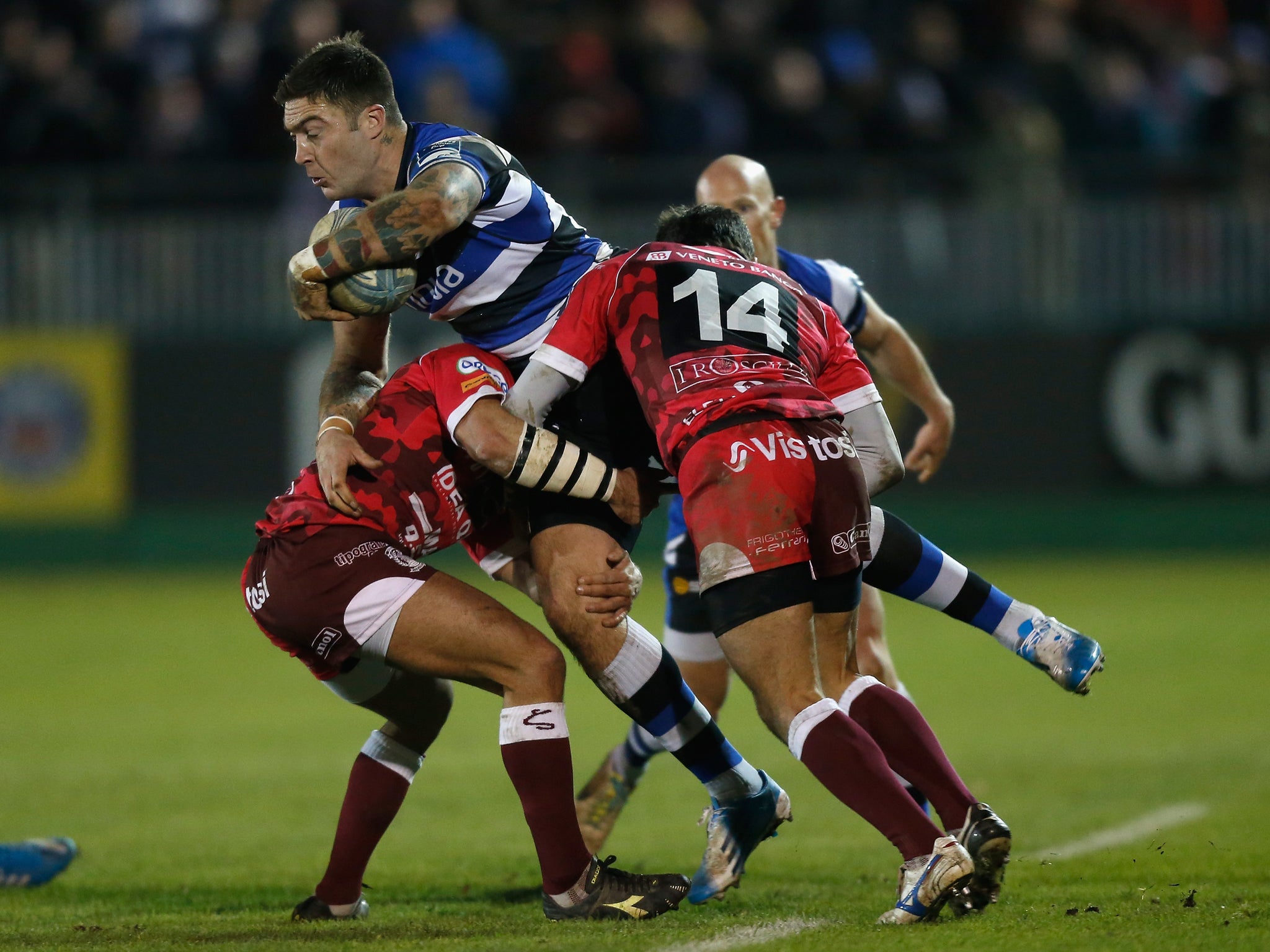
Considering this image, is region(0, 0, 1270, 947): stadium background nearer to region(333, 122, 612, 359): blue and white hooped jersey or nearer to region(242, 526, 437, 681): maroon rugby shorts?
region(333, 122, 612, 359): blue and white hooped jersey

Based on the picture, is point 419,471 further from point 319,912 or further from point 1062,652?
point 1062,652

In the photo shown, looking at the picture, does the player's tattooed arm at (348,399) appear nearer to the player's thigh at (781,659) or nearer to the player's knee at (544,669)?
the player's knee at (544,669)

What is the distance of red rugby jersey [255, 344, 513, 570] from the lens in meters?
5.00

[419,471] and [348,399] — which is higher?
[348,399]

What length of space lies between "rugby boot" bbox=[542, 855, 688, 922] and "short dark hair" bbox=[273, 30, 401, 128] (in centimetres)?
239

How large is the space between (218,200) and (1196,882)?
11717 millimetres

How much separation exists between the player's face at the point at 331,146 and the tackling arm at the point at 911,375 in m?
2.10

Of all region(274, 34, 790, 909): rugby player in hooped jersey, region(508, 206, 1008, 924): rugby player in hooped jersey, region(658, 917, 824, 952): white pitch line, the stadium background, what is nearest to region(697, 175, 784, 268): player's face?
region(274, 34, 790, 909): rugby player in hooped jersey

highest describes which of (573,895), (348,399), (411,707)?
(348,399)

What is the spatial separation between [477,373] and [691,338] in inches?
28.2

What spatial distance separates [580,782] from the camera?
7.55 metres

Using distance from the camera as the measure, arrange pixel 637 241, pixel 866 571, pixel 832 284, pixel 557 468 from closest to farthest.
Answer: pixel 557 468, pixel 866 571, pixel 832 284, pixel 637 241

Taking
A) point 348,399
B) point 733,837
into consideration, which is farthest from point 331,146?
point 733,837

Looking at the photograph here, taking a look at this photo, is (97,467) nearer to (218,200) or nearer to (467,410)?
(218,200)
